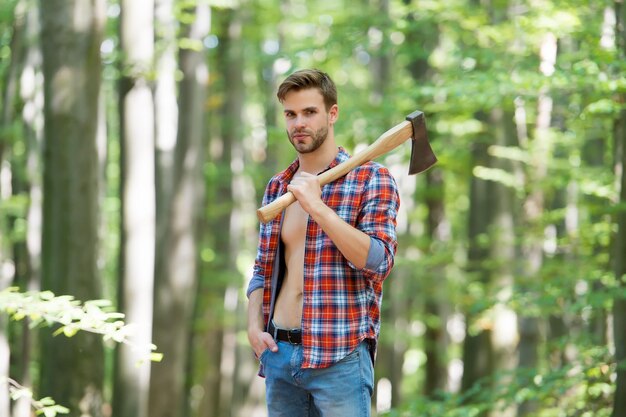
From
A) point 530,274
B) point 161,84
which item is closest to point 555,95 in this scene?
point 530,274

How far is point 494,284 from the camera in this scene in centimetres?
1384

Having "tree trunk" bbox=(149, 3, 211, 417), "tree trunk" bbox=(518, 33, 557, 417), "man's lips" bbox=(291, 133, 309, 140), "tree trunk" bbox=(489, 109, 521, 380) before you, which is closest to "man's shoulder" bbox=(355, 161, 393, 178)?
"man's lips" bbox=(291, 133, 309, 140)

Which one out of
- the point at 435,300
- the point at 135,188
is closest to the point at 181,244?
the point at 135,188

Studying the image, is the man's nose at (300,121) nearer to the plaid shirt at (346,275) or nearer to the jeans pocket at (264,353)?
the plaid shirt at (346,275)

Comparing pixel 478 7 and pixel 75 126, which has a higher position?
pixel 478 7

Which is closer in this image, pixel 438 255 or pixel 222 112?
pixel 438 255

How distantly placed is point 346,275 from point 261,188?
15967 mm

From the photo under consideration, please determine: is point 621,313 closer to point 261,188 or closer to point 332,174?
point 332,174

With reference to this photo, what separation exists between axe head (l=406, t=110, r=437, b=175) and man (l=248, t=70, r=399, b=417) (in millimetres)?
302

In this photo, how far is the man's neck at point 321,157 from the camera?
3.88m

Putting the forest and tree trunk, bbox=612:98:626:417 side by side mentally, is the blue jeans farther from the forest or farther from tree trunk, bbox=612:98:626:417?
tree trunk, bbox=612:98:626:417

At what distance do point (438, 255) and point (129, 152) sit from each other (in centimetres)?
664

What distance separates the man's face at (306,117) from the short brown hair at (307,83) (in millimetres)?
17

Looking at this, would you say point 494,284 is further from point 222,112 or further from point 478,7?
point 222,112
